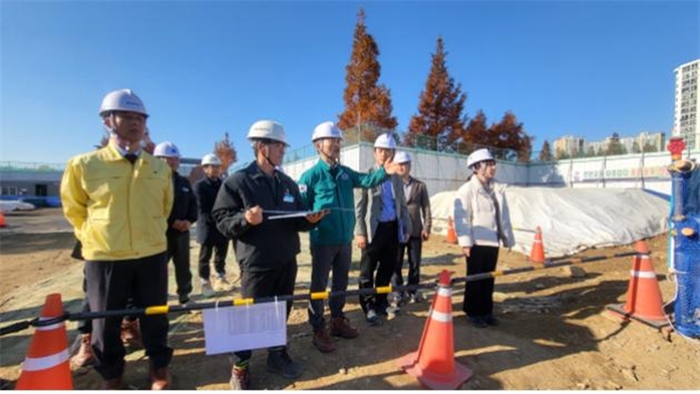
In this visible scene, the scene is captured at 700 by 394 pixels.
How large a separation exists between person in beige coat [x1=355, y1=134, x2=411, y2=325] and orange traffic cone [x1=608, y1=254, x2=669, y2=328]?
2831mm

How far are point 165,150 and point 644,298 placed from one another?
6.28 metres

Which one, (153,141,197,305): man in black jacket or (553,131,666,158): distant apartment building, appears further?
(553,131,666,158): distant apartment building

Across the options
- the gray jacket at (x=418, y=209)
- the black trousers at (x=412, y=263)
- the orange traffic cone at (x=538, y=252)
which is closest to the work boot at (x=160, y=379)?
the black trousers at (x=412, y=263)

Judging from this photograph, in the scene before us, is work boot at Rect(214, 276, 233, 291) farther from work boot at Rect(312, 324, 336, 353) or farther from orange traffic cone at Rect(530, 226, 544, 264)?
orange traffic cone at Rect(530, 226, 544, 264)

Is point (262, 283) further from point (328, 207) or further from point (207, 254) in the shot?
point (207, 254)

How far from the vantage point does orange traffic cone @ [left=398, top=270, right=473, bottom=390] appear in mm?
2768

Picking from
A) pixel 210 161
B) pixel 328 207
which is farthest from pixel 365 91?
pixel 328 207

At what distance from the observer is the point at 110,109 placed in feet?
7.74

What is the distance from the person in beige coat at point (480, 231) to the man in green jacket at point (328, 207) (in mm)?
1222

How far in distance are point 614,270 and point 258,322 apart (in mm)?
7640

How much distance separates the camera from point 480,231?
12.8 feet

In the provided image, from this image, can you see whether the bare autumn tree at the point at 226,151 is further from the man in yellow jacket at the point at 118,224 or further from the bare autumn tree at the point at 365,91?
the man in yellow jacket at the point at 118,224

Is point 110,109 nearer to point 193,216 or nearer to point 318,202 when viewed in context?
point 318,202

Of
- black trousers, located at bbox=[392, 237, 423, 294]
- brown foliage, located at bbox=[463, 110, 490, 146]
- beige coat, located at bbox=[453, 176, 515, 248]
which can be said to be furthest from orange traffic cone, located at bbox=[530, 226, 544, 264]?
brown foliage, located at bbox=[463, 110, 490, 146]
